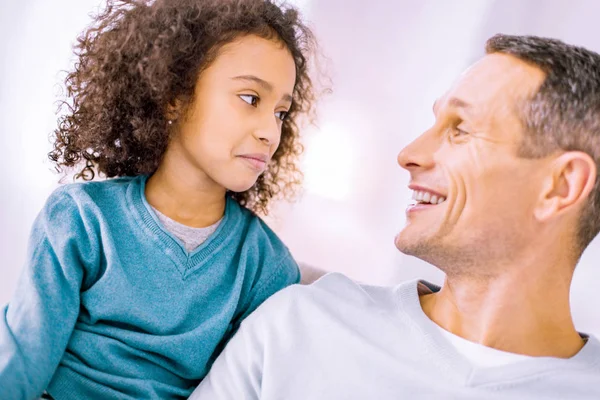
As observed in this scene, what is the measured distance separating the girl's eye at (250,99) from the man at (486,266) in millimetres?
364

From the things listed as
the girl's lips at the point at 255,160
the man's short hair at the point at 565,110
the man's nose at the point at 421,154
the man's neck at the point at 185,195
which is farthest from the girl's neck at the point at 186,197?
the man's short hair at the point at 565,110

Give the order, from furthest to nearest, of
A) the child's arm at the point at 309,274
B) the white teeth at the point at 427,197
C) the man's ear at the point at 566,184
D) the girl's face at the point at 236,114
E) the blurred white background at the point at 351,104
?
the blurred white background at the point at 351,104
the child's arm at the point at 309,274
the girl's face at the point at 236,114
the white teeth at the point at 427,197
the man's ear at the point at 566,184

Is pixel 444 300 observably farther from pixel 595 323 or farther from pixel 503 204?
pixel 595 323

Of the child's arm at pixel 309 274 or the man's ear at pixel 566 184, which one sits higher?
the man's ear at pixel 566 184

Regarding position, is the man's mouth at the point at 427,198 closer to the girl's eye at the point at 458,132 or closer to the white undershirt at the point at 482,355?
the girl's eye at the point at 458,132

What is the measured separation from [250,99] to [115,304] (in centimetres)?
52

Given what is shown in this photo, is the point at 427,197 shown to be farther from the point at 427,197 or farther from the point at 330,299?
the point at 330,299

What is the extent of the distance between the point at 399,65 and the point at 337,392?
1.23m

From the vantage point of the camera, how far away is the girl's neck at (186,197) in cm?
158

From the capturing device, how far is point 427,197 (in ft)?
4.54

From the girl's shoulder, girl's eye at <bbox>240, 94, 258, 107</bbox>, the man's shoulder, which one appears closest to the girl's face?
girl's eye at <bbox>240, 94, 258, 107</bbox>

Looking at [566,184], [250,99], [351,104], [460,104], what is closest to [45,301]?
[250,99]

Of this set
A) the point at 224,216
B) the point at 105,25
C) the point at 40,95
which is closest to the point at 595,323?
the point at 224,216

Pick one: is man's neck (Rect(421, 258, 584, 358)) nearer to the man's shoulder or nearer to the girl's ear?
the man's shoulder
